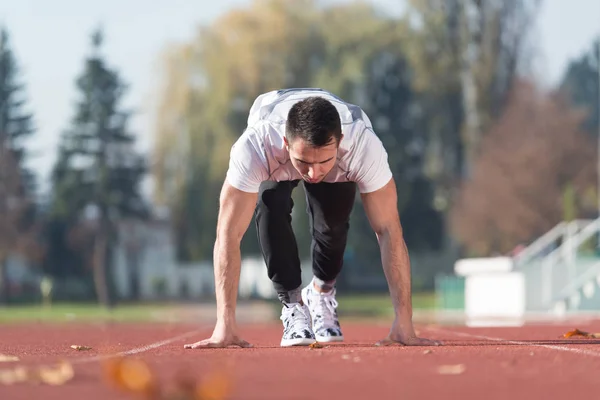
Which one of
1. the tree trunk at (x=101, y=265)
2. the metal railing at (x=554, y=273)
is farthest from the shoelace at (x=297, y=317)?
the tree trunk at (x=101, y=265)

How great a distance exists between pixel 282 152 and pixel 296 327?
4.11 ft

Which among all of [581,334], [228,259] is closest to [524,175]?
[581,334]

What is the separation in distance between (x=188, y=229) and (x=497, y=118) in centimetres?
1349

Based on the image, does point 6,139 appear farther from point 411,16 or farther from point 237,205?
point 237,205

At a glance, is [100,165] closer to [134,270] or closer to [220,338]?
[134,270]

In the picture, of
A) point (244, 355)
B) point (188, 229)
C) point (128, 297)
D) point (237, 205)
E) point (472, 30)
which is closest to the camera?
point (244, 355)

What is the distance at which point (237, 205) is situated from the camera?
25.7 feet

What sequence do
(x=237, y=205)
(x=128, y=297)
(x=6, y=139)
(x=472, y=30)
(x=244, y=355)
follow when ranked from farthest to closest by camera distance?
(x=128, y=297) < (x=6, y=139) < (x=472, y=30) < (x=237, y=205) < (x=244, y=355)

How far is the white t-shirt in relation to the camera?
7711 mm

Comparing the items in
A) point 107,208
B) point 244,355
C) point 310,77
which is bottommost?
point 244,355

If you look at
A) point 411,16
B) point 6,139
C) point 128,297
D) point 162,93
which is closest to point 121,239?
point 128,297

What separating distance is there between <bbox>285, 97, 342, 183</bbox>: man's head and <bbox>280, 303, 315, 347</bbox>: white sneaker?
131 centimetres

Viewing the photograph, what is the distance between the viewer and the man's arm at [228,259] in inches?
305

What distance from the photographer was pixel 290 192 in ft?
26.8
